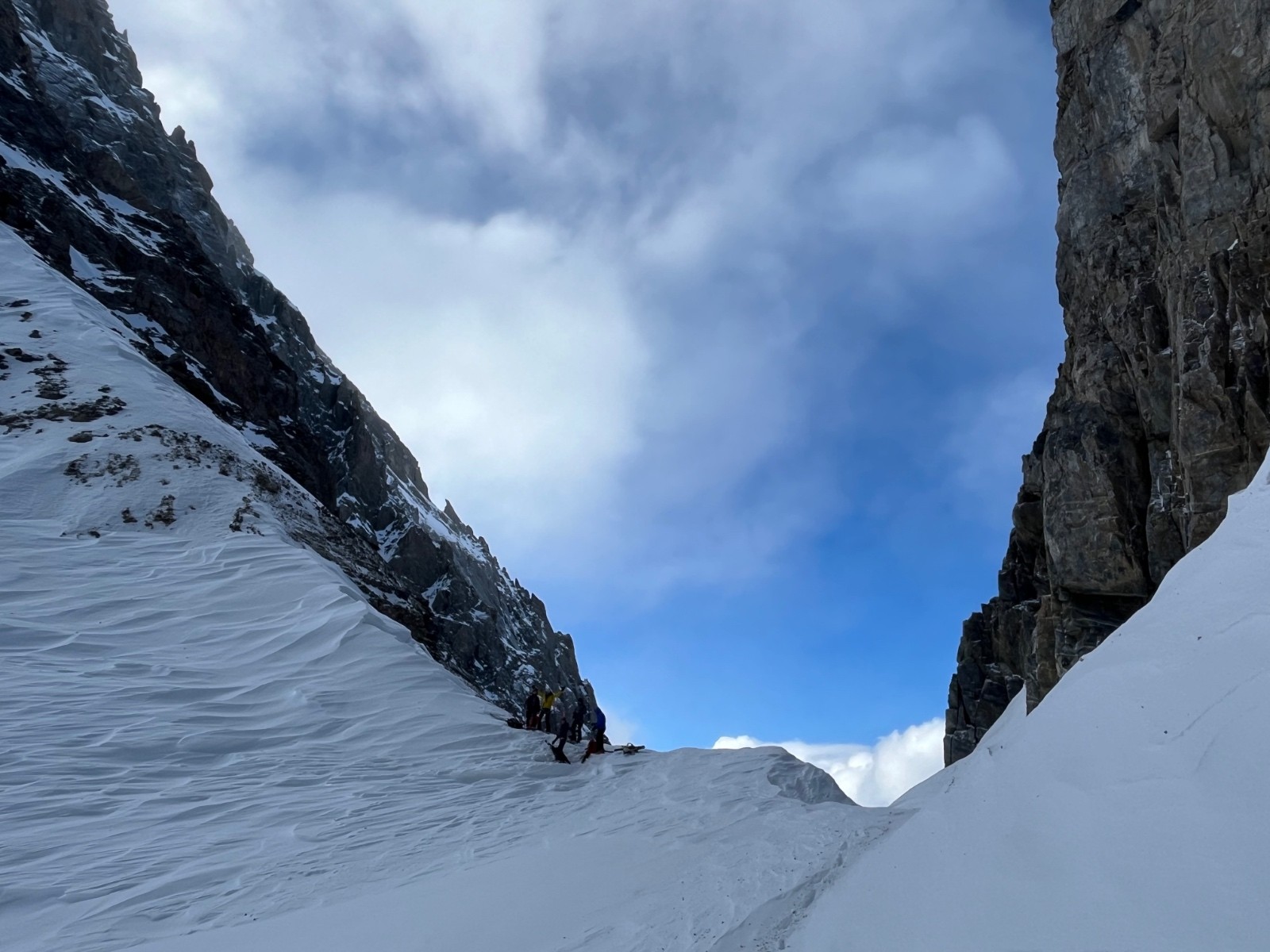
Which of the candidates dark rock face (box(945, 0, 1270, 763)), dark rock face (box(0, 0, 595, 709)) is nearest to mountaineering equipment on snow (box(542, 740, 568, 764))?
dark rock face (box(0, 0, 595, 709))

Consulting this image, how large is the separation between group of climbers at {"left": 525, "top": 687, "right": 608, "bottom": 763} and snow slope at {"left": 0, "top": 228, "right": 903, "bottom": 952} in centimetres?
41

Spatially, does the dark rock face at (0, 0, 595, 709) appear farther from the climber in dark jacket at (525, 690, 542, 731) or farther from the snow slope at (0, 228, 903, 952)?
the climber in dark jacket at (525, 690, 542, 731)

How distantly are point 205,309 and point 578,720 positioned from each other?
1706 inches

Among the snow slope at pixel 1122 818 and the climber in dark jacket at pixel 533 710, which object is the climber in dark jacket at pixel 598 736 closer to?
the climber in dark jacket at pixel 533 710

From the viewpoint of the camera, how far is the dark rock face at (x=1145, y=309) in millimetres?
23141

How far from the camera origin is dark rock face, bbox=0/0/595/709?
3941 centimetres

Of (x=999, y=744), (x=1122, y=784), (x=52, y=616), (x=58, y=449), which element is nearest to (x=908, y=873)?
(x=1122, y=784)

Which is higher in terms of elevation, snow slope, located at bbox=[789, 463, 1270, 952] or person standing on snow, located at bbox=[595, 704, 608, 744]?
person standing on snow, located at bbox=[595, 704, 608, 744]

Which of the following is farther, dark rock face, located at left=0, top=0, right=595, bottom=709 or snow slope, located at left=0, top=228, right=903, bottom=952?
dark rock face, located at left=0, top=0, right=595, bottom=709

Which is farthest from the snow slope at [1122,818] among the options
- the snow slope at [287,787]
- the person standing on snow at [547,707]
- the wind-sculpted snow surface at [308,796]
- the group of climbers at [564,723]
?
the person standing on snow at [547,707]

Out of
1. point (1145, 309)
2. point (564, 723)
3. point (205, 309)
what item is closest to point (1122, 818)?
point (564, 723)

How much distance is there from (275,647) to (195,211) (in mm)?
79371

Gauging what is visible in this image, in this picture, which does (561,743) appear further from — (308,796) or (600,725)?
(308,796)

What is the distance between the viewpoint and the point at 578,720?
14.6 meters
